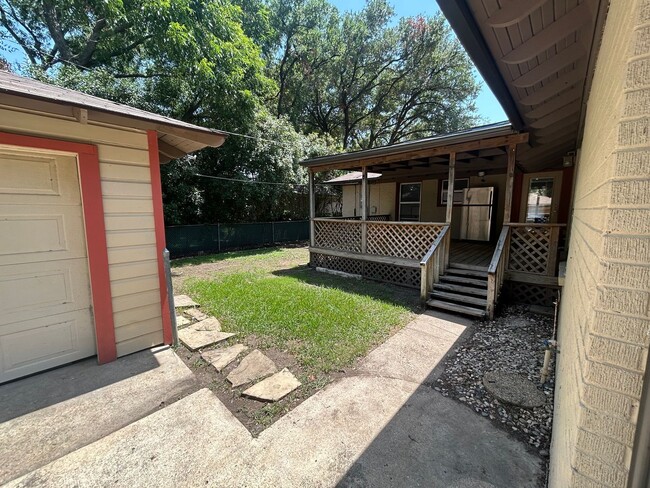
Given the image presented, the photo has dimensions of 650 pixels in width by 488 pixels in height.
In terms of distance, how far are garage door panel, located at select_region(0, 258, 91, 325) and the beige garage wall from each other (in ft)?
1.18

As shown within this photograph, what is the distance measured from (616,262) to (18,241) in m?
4.59

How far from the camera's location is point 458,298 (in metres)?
5.32

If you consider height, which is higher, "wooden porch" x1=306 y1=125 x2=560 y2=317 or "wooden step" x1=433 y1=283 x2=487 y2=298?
"wooden porch" x1=306 y1=125 x2=560 y2=317

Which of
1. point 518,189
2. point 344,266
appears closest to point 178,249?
point 344,266

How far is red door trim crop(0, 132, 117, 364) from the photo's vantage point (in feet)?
10.1

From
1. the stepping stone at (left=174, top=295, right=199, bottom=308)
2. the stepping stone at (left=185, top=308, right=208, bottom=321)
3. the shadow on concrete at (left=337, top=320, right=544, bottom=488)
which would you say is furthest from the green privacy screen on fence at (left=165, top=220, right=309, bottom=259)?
the shadow on concrete at (left=337, top=320, right=544, bottom=488)

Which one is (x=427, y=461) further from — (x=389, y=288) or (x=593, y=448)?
(x=389, y=288)

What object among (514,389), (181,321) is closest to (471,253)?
(514,389)

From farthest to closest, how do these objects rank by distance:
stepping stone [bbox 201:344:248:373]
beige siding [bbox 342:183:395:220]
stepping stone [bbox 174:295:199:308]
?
1. beige siding [bbox 342:183:395:220]
2. stepping stone [bbox 174:295:199:308]
3. stepping stone [bbox 201:344:248:373]

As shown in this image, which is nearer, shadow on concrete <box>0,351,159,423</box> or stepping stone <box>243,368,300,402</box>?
shadow on concrete <box>0,351,159,423</box>

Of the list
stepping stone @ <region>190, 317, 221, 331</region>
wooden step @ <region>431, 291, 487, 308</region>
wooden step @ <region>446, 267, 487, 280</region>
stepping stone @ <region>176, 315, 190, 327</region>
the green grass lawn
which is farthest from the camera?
wooden step @ <region>446, 267, 487, 280</region>

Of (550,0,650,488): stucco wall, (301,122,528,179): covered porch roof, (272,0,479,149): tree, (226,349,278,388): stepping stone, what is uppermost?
(272,0,479,149): tree

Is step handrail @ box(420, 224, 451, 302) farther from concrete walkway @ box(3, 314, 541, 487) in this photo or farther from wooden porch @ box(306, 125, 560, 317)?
concrete walkway @ box(3, 314, 541, 487)

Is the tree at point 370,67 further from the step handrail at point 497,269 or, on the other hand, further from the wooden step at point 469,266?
the step handrail at point 497,269
